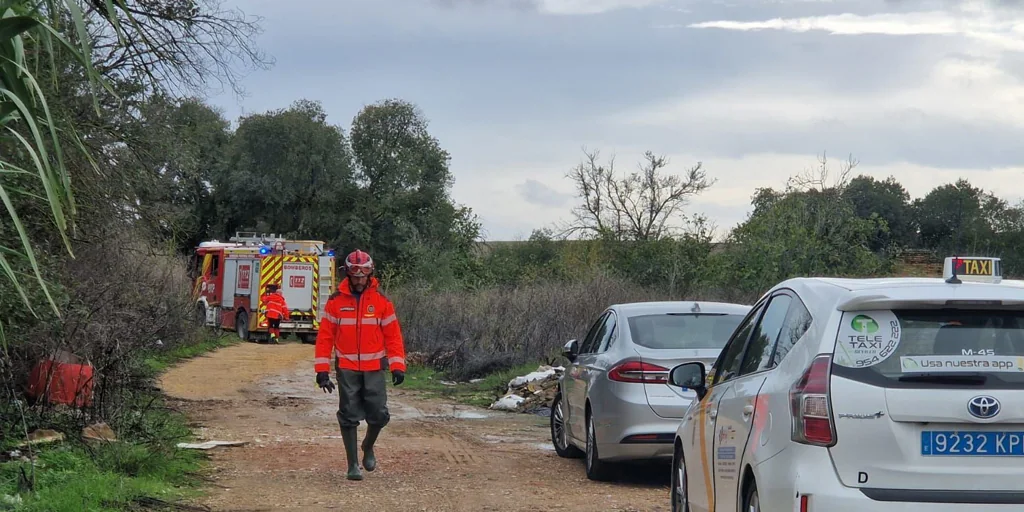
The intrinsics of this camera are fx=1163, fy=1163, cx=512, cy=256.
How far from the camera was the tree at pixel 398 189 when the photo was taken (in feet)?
168

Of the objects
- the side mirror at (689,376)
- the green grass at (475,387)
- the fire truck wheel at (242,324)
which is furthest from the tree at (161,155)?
the fire truck wheel at (242,324)

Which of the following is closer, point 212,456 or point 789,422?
point 789,422

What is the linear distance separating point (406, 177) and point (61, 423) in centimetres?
4291

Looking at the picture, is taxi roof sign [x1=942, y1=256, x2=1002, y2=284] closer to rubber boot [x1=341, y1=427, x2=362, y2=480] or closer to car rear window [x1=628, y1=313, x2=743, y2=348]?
car rear window [x1=628, y1=313, x2=743, y2=348]

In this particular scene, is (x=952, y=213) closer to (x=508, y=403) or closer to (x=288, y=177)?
(x=508, y=403)

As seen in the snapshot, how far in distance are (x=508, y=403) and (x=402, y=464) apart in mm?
6411

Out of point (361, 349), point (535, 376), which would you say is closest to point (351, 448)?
point (361, 349)

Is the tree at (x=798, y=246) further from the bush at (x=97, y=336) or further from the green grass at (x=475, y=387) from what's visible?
the bush at (x=97, y=336)

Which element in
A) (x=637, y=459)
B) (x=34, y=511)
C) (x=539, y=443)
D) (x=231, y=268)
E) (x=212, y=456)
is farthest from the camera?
(x=231, y=268)

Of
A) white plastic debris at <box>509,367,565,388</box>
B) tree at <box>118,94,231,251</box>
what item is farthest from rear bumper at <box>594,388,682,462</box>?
white plastic debris at <box>509,367,565,388</box>

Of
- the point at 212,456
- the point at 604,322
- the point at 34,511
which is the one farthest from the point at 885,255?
the point at 34,511

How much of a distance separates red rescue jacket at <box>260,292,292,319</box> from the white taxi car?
28.9 metres

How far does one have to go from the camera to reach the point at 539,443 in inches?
526

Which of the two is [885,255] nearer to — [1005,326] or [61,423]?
[61,423]
